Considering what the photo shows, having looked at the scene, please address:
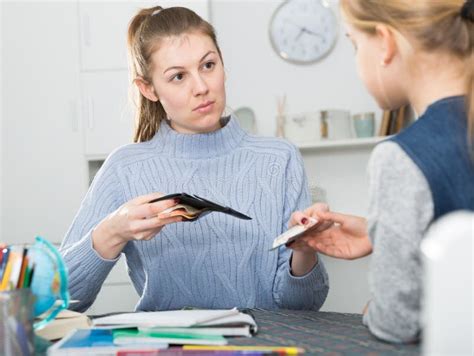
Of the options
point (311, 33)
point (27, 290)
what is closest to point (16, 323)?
point (27, 290)

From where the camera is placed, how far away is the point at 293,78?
12.4 feet

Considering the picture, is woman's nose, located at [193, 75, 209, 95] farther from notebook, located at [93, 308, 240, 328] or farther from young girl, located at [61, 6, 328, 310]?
notebook, located at [93, 308, 240, 328]

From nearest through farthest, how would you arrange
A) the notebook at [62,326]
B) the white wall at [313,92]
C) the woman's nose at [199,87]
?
the notebook at [62,326], the woman's nose at [199,87], the white wall at [313,92]

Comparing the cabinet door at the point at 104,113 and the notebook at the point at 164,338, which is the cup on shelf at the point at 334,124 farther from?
the notebook at the point at 164,338

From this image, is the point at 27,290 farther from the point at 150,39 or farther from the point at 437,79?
the point at 150,39

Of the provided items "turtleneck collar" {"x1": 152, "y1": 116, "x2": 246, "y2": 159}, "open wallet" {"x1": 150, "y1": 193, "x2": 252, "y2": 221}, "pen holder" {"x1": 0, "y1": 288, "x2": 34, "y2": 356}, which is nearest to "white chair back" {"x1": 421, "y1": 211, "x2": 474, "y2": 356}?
"pen holder" {"x1": 0, "y1": 288, "x2": 34, "y2": 356}

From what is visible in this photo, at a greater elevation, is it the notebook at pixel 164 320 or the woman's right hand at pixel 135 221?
the woman's right hand at pixel 135 221

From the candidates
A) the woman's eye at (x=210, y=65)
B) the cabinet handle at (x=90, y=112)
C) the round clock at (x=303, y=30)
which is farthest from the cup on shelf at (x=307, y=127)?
the woman's eye at (x=210, y=65)

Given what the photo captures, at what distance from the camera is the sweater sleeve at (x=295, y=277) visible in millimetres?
1705

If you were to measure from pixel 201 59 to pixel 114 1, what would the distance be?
1841 mm

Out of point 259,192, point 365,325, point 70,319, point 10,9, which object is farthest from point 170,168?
point 10,9

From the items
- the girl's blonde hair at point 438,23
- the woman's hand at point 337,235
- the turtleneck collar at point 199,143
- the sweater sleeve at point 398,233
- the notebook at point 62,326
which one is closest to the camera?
the sweater sleeve at point 398,233

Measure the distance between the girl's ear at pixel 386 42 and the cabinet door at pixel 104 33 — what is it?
2.52 metres

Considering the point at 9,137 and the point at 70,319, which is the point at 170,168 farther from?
the point at 9,137
